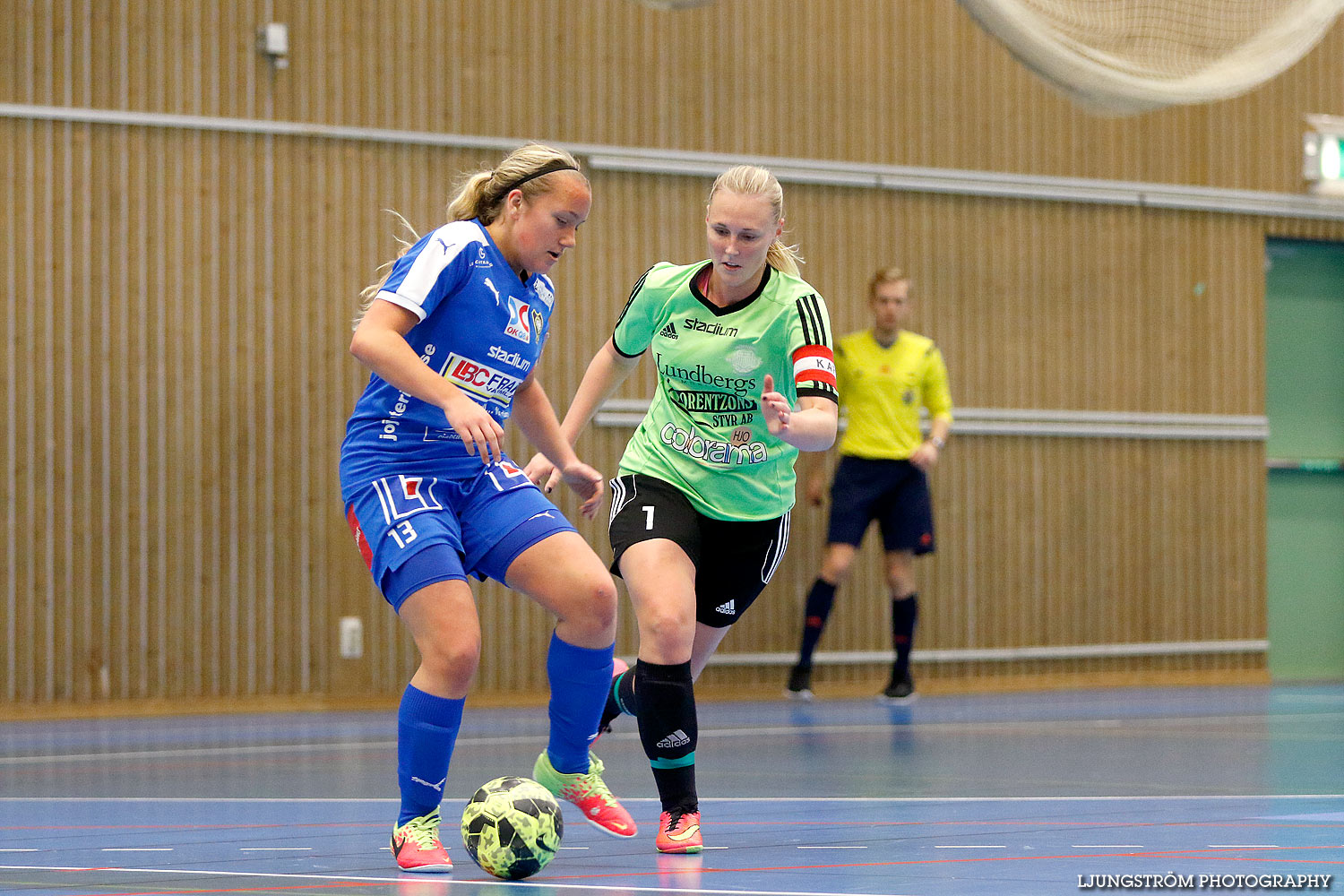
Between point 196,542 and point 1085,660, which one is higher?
point 196,542

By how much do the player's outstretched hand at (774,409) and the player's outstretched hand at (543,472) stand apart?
Answer: 81cm

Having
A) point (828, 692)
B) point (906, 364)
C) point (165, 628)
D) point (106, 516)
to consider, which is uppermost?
point (906, 364)

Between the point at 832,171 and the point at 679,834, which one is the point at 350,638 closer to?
the point at 832,171

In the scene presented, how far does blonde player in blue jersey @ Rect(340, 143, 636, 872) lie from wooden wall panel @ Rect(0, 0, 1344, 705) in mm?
5127

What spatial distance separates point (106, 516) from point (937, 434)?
14.8ft

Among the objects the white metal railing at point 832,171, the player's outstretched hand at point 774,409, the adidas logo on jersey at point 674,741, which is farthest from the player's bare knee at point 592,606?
the white metal railing at point 832,171

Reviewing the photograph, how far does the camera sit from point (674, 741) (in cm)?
401

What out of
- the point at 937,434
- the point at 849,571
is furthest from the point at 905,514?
the point at 849,571

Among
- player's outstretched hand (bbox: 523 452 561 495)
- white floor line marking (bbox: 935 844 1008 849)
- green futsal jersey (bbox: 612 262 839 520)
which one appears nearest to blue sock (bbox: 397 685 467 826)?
player's outstretched hand (bbox: 523 452 561 495)

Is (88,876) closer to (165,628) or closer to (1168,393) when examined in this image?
(165,628)

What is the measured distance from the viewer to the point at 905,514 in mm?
9461

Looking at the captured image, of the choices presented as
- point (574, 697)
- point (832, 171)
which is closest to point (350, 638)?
point (832, 171)

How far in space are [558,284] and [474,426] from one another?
20.5 ft

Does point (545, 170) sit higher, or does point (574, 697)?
point (545, 170)
